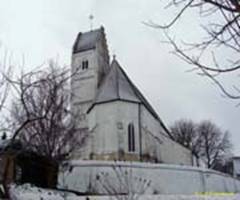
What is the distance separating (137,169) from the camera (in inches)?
905

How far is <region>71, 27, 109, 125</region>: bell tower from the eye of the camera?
1738 inches

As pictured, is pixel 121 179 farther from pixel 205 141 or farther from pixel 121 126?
pixel 205 141

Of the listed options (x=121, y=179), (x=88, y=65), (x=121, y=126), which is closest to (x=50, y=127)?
(x=121, y=179)

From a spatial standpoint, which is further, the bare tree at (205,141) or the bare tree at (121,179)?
the bare tree at (205,141)

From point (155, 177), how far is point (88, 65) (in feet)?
78.7

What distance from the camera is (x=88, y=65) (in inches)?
1795

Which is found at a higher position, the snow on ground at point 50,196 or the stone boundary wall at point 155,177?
the stone boundary wall at point 155,177

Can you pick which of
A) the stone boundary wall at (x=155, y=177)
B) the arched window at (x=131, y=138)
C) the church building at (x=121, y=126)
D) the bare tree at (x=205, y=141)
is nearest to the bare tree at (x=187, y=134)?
the bare tree at (x=205, y=141)

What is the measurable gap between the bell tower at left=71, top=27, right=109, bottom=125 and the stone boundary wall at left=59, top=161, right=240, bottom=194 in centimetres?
1862

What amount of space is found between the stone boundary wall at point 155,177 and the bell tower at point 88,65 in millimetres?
18621

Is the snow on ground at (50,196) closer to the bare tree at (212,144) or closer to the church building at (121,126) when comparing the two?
the church building at (121,126)

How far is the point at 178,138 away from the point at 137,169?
3383 centimetres

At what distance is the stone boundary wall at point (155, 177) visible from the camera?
2195 centimetres

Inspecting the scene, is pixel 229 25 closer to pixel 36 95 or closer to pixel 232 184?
pixel 36 95
